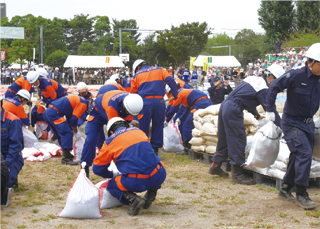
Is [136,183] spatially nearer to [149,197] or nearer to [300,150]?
[149,197]

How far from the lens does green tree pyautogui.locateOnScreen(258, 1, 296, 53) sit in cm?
4151

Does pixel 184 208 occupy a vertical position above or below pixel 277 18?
below

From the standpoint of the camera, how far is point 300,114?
4227mm


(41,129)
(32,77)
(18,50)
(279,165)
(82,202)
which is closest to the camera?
(82,202)

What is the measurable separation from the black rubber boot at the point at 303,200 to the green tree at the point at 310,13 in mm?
37473

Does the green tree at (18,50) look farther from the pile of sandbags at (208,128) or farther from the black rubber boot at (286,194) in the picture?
the black rubber boot at (286,194)

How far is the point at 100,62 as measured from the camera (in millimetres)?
34812

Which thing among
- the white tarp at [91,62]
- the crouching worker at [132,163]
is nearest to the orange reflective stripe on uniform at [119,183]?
the crouching worker at [132,163]

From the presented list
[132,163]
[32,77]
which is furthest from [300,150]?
[32,77]

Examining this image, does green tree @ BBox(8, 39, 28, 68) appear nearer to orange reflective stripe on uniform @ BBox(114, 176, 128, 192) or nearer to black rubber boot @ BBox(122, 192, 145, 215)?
orange reflective stripe on uniform @ BBox(114, 176, 128, 192)

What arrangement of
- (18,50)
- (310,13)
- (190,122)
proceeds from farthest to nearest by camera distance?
(18,50), (310,13), (190,122)

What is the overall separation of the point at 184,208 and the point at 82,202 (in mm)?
1169

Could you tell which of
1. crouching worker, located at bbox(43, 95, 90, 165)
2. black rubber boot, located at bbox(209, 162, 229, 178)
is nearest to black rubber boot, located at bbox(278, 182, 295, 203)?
black rubber boot, located at bbox(209, 162, 229, 178)

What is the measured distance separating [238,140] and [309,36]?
102ft
